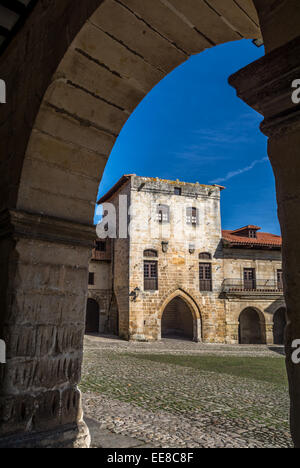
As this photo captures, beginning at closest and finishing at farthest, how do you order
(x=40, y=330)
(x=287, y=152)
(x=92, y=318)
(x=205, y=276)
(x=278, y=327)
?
(x=287, y=152) < (x=40, y=330) < (x=205, y=276) < (x=278, y=327) < (x=92, y=318)

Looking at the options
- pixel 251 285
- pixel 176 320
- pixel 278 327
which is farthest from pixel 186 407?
pixel 176 320

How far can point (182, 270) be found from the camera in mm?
20594

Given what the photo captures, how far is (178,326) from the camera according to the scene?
2545 cm

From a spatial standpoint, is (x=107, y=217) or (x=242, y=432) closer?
(x=242, y=432)

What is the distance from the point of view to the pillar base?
2.44 m

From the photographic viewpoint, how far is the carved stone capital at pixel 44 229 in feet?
9.00

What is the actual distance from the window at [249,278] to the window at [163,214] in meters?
6.18

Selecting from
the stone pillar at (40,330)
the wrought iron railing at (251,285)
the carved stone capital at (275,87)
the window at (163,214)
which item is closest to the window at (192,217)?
the window at (163,214)

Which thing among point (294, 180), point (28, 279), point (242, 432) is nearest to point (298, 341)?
point (294, 180)

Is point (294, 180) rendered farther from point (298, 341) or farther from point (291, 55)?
point (298, 341)

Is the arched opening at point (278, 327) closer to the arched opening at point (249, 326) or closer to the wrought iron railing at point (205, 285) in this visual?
the arched opening at point (249, 326)

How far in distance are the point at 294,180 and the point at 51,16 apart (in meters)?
2.68

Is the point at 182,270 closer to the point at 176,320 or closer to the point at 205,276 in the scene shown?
the point at 205,276

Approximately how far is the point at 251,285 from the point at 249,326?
302 centimetres
